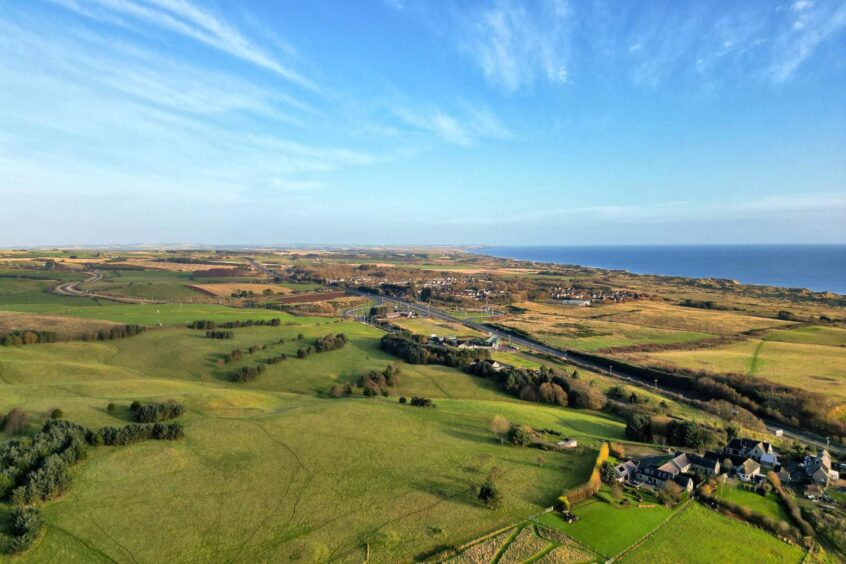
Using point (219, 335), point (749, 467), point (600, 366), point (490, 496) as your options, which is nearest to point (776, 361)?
point (600, 366)

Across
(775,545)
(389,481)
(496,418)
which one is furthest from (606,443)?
(389,481)

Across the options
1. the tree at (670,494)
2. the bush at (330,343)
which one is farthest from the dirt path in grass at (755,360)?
the bush at (330,343)

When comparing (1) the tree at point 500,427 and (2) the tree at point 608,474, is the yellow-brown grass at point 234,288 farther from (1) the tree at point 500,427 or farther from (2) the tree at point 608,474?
(2) the tree at point 608,474

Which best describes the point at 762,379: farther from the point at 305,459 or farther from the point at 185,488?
the point at 185,488

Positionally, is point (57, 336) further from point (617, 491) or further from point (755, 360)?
point (755, 360)

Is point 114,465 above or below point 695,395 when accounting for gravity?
above
